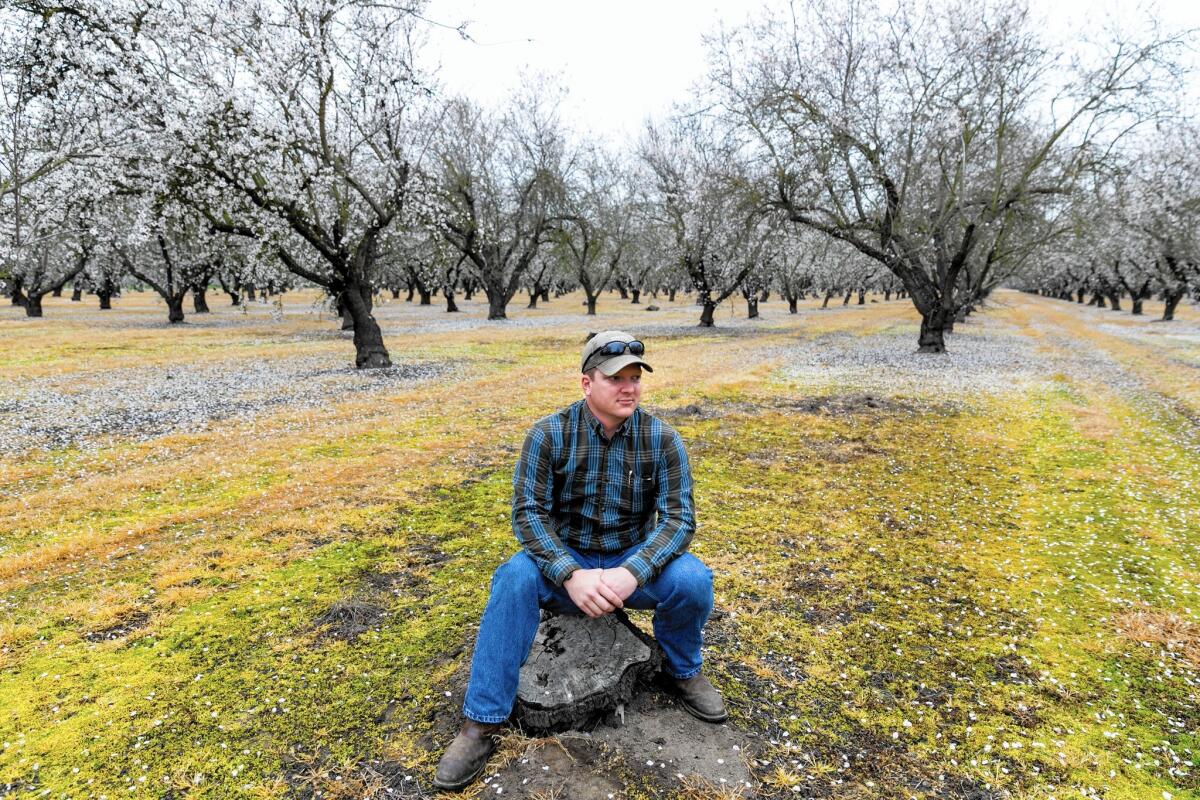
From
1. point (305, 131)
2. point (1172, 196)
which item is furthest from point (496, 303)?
point (1172, 196)

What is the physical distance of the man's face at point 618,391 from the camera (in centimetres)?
399

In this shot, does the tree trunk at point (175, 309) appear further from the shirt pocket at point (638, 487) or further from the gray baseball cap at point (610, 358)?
the shirt pocket at point (638, 487)

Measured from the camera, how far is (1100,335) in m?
38.8

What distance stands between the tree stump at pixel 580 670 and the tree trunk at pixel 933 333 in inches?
1047

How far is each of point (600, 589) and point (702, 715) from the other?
1329 millimetres

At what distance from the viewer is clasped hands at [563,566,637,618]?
371cm

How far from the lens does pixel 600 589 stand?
373 centimetres

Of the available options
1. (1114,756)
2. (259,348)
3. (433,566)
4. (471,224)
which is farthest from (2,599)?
(471,224)

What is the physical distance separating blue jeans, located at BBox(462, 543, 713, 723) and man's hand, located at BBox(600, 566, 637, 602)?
241 mm

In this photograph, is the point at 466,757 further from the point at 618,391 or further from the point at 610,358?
the point at 610,358

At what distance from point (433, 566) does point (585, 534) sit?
3.11 meters

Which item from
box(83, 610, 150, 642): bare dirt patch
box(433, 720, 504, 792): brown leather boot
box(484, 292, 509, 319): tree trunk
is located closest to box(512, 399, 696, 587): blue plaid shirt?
box(433, 720, 504, 792): brown leather boot

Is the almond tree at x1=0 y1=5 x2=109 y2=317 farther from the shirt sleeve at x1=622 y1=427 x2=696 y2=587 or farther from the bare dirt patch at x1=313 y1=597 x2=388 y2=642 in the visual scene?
the shirt sleeve at x1=622 y1=427 x2=696 y2=587

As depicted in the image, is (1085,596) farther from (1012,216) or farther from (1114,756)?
(1012,216)
